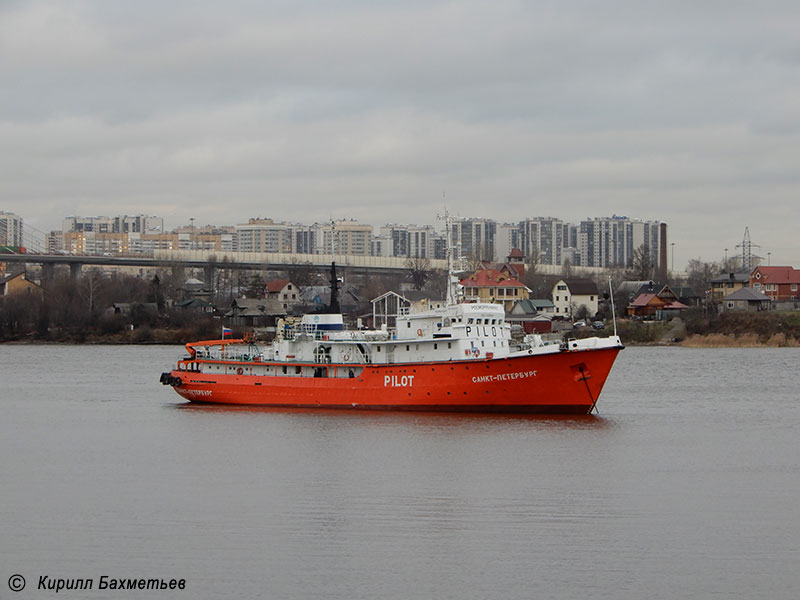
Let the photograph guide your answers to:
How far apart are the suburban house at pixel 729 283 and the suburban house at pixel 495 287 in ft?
68.3

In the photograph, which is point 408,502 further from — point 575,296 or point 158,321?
point 575,296

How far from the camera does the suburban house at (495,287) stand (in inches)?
4141

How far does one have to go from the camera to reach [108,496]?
98.3ft

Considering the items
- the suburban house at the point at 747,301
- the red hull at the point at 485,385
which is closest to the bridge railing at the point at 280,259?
the suburban house at the point at 747,301

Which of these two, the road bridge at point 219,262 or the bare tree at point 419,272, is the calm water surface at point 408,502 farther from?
the road bridge at point 219,262

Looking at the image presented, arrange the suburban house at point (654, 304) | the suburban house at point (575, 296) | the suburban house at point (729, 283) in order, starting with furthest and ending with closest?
the suburban house at point (729, 283) < the suburban house at point (575, 296) < the suburban house at point (654, 304)

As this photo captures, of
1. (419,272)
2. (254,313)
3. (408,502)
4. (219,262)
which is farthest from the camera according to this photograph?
(219,262)

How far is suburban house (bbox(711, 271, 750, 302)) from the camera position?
115 m

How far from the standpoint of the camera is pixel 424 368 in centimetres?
4409

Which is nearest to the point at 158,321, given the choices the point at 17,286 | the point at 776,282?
the point at 17,286

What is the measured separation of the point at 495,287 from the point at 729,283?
26.9 metres

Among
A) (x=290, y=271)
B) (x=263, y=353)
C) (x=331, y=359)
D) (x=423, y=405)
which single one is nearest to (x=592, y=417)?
(x=423, y=405)

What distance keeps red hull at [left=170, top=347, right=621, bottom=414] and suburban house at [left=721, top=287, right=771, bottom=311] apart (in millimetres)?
62082

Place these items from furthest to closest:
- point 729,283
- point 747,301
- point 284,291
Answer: point 284,291, point 729,283, point 747,301
